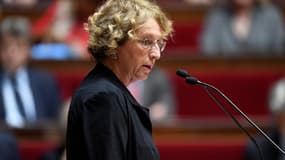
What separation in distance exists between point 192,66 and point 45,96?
640 millimetres

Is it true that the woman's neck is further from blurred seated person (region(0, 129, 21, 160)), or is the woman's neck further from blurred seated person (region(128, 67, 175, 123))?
blurred seated person (region(128, 67, 175, 123))

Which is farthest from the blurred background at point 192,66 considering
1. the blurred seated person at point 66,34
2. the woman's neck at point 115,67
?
the woman's neck at point 115,67

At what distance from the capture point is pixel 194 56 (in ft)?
12.8

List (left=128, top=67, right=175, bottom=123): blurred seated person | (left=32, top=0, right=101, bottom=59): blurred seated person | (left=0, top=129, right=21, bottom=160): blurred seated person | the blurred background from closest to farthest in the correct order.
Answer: (left=0, top=129, right=21, bottom=160): blurred seated person < the blurred background < (left=128, top=67, right=175, bottom=123): blurred seated person < (left=32, top=0, right=101, bottom=59): blurred seated person

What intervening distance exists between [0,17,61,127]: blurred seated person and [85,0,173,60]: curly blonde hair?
1963 millimetres

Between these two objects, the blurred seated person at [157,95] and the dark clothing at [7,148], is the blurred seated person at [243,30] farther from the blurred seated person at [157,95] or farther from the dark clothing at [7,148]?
the dark clothing at [7,148]

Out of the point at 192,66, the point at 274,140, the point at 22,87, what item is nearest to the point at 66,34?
the point at 22,87

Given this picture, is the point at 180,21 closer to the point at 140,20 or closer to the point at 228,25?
the point at 228,25

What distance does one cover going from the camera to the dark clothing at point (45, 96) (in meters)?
3.71

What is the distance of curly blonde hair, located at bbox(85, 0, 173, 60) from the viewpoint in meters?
1.70

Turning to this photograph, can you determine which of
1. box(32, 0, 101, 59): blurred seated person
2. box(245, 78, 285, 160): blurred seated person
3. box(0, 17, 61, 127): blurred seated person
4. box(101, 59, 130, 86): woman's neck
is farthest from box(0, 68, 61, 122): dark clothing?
box(101, 59, 130, 86): woman's neck

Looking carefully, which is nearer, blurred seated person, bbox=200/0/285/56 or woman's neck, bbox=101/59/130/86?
woman's neck, bbox=101/59/130/86

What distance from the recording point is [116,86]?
1715 millimetres

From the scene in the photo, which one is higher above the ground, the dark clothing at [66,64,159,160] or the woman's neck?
the woman's neck
